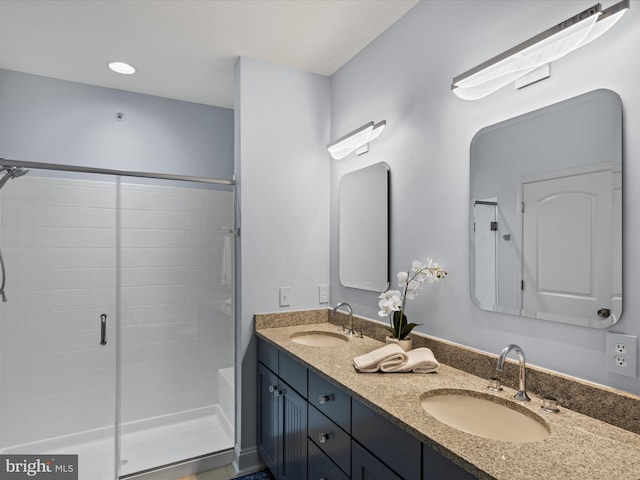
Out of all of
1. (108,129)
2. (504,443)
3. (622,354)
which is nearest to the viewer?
(504,443)

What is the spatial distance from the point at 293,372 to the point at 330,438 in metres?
0.40

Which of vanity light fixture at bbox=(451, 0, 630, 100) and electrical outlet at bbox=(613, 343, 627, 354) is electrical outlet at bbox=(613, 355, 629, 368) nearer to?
electrical outlet at bbox=(613, 343, 627, 354)

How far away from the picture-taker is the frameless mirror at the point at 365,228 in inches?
82.1

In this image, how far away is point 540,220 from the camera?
1.30 metres

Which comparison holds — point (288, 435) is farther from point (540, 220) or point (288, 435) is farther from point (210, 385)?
point (540, 220)

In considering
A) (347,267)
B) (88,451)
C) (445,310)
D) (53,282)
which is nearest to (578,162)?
(445,310)

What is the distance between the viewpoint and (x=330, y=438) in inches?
59.3

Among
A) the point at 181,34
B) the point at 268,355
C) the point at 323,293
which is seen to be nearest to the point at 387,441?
the point at 268,355

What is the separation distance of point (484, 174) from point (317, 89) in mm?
1501

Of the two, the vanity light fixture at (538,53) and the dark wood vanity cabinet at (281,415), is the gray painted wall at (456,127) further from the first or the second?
the dark wood vanity cabinet at (281,415)

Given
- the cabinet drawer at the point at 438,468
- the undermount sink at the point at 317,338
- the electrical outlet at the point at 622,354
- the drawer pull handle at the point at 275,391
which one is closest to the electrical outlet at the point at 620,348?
the electrical outlet at the point at 622,354

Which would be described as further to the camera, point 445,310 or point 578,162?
point 445,310

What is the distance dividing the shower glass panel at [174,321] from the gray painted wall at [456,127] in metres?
0.85

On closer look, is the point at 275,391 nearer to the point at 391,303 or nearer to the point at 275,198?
the point at 391,303
